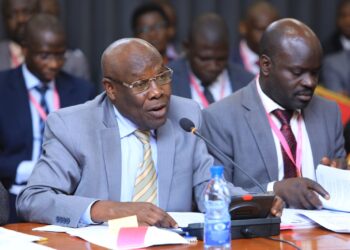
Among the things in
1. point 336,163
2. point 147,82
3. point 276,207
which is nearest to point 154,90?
point 147,82

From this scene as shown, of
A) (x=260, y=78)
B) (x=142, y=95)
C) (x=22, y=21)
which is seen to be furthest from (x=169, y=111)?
(x=22, y=21)

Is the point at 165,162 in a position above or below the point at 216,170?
below

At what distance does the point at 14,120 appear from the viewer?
5.32 m

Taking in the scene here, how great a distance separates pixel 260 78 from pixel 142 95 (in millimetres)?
910

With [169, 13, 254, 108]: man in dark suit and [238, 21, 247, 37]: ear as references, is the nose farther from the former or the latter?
[238, 21, 247, 37]: ear

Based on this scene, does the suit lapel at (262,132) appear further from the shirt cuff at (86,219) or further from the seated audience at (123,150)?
the shirt cuff at (86,219)

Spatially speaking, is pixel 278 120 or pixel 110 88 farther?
pixel 278 120

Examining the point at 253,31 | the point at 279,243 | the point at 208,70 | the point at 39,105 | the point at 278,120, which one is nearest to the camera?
the point at 279,243

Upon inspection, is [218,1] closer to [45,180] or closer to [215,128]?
[215,128]

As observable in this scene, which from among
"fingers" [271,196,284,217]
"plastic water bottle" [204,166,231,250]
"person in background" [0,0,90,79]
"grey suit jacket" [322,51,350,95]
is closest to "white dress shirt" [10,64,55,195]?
"person in background" [0,0,90,79]

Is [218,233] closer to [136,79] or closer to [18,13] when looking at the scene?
[136,79]

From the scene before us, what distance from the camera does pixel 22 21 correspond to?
644 centimetres

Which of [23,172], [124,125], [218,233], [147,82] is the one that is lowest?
[23,172]

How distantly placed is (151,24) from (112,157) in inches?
125
